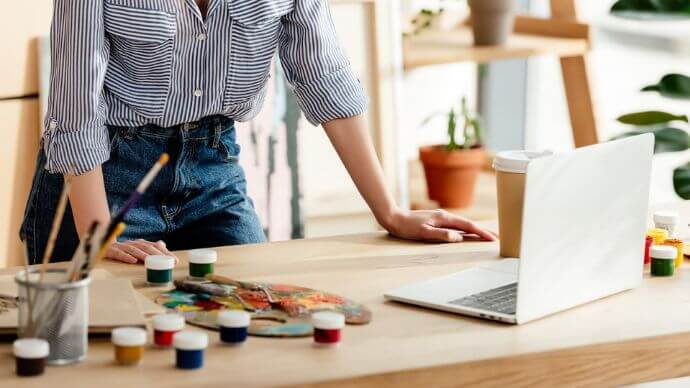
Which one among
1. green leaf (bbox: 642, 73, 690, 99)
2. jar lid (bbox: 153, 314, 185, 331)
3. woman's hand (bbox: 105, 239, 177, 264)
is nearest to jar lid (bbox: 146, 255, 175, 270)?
woman's hand (bbox: 105, 239, 177, 264)

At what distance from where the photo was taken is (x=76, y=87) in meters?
1.69

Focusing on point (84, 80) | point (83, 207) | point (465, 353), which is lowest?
point (465, 353)

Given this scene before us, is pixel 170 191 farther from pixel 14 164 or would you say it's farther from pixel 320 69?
pixel 14 164

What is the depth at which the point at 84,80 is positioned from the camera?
169 centimetres

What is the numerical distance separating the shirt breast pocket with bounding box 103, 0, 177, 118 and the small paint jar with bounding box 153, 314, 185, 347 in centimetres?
72

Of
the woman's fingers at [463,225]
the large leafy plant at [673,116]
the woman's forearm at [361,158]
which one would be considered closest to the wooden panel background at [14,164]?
the woman's forearm at [361,158]

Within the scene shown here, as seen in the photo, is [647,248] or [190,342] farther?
[647,248]

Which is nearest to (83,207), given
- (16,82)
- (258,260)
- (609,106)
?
(258,260)

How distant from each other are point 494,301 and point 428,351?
20cm

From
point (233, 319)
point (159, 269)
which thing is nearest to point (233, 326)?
point (233, 319)

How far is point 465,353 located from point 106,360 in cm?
38

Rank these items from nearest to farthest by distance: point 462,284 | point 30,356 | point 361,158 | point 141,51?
point 30,356 < point 462,284 < point 141,51 < point 361,158

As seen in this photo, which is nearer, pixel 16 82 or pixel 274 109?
pixel 16 82

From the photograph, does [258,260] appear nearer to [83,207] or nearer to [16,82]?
[83,207]
